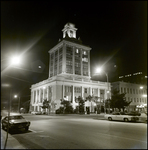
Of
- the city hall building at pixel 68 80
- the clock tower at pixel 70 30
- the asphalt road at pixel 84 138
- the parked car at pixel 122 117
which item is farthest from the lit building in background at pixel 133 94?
the asphalt road at pixel 84 138

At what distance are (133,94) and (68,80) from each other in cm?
3833

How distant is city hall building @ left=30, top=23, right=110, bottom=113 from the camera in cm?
6012

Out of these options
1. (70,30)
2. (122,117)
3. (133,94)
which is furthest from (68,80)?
(122,117)

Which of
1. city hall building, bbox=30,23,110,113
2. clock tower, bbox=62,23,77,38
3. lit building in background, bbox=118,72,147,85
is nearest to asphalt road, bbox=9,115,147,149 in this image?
city hall building, bbox=30,23,110,113

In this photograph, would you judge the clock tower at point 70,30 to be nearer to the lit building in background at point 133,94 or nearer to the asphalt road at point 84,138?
the lit building in background at point 133,94

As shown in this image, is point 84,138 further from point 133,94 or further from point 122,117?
point 133,94

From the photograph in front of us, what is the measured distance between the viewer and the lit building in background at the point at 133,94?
7500 centimetres

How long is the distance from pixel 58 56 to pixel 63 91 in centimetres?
2696

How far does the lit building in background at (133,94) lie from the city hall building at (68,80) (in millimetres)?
7331

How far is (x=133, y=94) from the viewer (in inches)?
3142

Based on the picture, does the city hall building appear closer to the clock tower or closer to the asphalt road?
the clock tower

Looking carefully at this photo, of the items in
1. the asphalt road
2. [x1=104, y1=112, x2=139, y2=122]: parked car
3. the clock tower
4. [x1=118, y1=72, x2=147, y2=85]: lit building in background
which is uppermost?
the clock tower

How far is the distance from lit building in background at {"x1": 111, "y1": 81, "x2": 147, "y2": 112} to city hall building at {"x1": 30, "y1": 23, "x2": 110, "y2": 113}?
7331mm

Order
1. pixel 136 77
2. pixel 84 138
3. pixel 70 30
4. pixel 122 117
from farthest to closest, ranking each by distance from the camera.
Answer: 1. pixel 136 77
2. pixel 70 30
3. pixel 122 117
4. pixel 84 138
